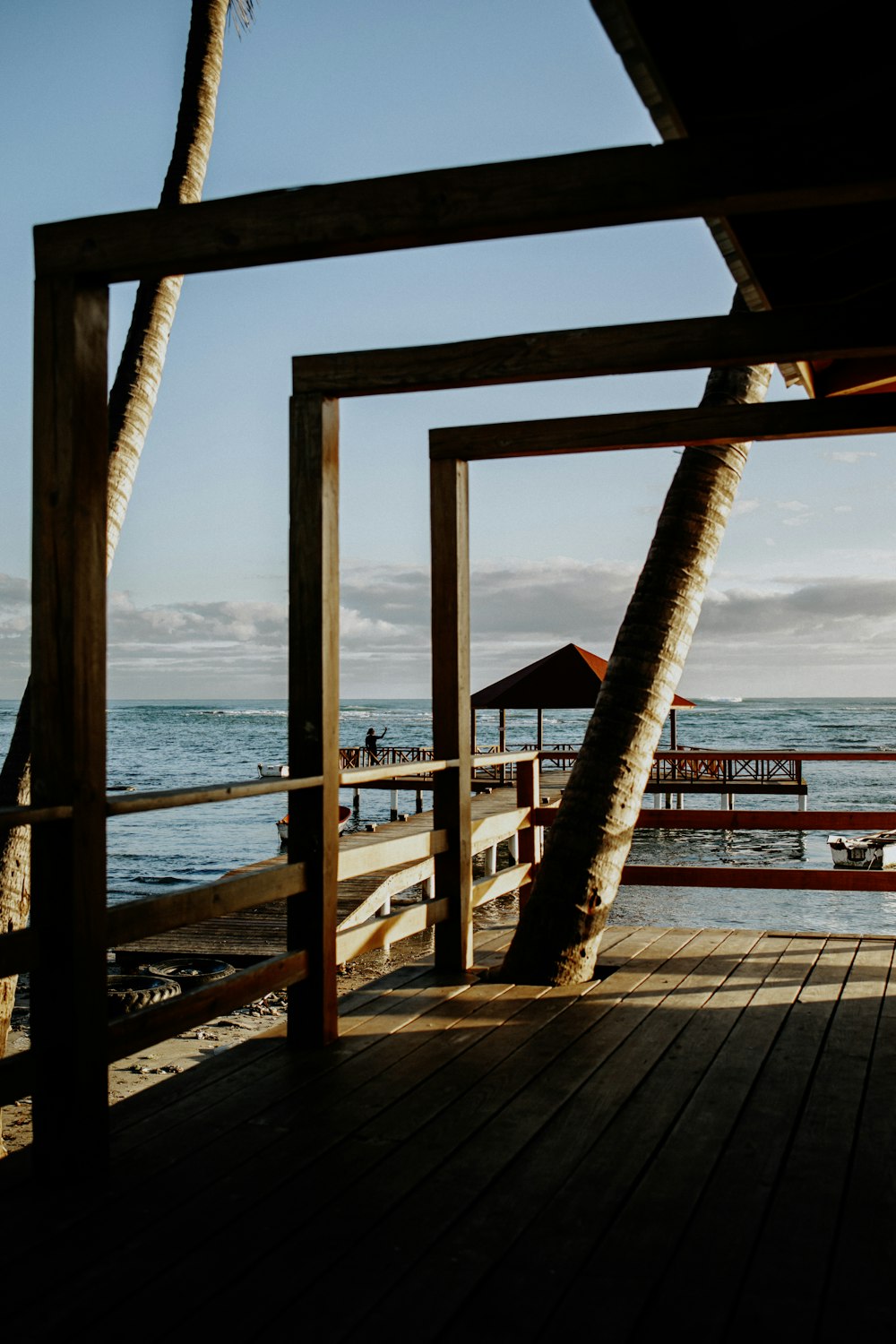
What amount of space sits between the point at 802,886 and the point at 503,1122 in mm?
2942

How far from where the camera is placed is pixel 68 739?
284cm

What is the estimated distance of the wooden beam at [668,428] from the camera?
468 centimetres

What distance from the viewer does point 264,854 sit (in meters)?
25.5

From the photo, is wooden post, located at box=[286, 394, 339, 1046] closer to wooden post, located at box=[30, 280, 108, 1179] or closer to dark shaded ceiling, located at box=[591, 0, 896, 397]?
wooden post, located at box=[30, 280, 108, 1179]

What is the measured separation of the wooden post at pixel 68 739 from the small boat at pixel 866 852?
16.9m

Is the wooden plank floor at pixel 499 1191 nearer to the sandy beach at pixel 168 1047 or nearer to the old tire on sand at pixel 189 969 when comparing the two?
the sandy beach at pixel 168 1047

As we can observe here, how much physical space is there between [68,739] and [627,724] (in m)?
3.09

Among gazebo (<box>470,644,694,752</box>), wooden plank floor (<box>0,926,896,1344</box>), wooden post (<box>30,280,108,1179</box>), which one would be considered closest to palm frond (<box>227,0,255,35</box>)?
wooden post (<box>30,280,108,1179</box>)

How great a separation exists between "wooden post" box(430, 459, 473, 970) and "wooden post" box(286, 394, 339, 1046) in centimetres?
117

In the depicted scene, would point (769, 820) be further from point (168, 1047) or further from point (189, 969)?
point (189, 969)

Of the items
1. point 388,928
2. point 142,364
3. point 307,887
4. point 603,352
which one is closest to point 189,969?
point 142,364

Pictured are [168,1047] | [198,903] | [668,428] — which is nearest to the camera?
[198,903]

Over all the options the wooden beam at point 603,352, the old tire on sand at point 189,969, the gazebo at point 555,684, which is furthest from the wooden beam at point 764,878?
the gazebo at point 555,684

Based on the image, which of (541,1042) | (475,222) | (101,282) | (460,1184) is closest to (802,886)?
(541,1042)
